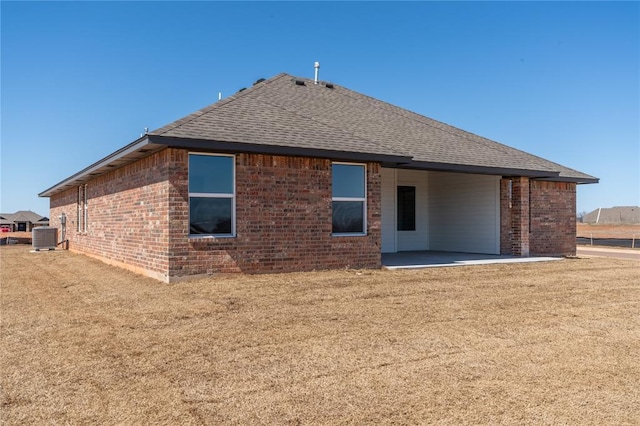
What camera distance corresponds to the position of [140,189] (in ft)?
37.2

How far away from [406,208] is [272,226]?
8990 millimetres

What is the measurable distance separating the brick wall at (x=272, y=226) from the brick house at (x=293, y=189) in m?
0.02

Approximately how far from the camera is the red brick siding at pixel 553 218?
16.4 m

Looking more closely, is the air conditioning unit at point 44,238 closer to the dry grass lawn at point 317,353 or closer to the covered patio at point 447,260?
the dry grass lawn at point 317,353

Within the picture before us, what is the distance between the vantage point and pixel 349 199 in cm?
1183

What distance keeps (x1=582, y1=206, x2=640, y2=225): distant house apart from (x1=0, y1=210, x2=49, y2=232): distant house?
9059 centimetres

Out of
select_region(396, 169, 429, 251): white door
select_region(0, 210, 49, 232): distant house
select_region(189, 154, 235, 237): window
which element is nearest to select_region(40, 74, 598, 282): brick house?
select_region(189, 154, 235, 237): window

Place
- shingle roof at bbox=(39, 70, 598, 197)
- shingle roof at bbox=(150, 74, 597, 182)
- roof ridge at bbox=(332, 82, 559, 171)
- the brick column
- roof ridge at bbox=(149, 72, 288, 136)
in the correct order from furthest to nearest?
roof ridge at bbox=(332, 82, 559, 171)
the brick column
shingle roof at bbox=(150, 74, 597, 182)
shingle roof at bbox=(39, 70, 598, 197)
roof ridge at bbox=(149, 72, 288, 136)

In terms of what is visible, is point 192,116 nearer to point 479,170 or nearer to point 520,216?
point 479,170

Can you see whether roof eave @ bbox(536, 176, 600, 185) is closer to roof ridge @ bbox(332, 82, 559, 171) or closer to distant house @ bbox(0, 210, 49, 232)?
roof ridge @ bbox(332, 82, 559, 171)

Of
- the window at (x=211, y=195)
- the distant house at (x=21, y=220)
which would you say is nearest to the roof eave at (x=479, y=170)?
the window at (x=211, y=195)

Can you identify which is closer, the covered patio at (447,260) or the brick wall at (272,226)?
the brick wall at (272,226)

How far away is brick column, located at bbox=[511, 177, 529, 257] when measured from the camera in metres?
15.8

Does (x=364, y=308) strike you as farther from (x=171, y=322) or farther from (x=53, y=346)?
(x=53, y=346)
